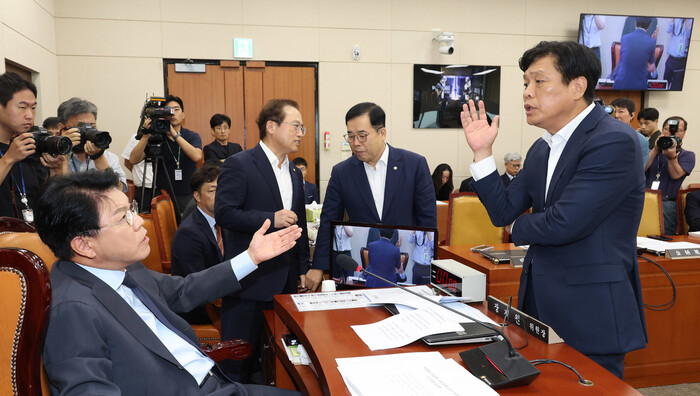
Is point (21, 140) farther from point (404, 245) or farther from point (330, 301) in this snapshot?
point (404, 245)

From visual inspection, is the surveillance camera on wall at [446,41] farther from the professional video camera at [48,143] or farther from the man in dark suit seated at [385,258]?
the professional video camera at [48,143]

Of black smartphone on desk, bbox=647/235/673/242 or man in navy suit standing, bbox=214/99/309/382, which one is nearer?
man in navy suit standing, bbox=214/99/309/382

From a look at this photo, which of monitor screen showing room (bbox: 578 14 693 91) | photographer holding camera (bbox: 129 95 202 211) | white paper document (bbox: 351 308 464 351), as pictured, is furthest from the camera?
monitor screen showing room (bbox: 578 14 693 91)

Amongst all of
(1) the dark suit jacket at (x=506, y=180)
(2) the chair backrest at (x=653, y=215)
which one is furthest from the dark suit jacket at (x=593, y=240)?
(1) the dark suit jacket at (x=506, y=180)

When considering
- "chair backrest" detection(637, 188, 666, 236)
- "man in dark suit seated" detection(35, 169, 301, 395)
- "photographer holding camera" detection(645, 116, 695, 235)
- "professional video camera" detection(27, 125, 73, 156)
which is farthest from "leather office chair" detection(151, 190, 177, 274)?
"photographer holding camera" detection(645, 116, 695, 235)

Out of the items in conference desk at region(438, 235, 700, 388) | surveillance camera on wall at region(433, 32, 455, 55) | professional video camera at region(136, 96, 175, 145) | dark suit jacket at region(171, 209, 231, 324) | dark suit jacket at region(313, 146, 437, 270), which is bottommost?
conference desk at region(438, 235, 700, 388)

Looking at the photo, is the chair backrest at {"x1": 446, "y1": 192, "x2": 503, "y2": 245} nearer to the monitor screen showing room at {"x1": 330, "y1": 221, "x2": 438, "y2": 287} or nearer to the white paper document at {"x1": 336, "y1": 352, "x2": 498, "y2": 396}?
the monitor screen showing room at {"x1": 330, "y1": 221, "x2": 438, "y2": 287}

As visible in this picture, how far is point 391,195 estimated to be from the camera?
2.57 metres

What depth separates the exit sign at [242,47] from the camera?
615cm

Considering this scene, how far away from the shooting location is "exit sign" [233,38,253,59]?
615cm

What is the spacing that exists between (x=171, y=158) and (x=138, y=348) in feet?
11.7

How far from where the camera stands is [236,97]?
20.6ft

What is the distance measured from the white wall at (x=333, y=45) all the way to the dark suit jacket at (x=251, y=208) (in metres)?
3.66

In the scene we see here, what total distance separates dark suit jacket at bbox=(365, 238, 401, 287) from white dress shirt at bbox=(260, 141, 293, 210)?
692 millimetres
